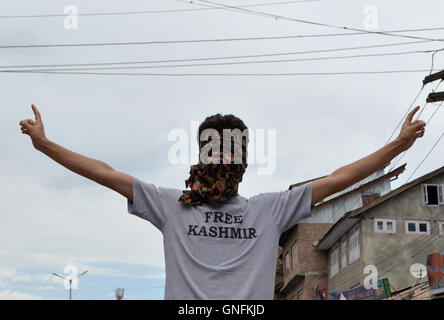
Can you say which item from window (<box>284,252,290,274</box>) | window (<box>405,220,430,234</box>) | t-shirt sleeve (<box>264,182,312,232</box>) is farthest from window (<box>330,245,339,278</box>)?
t-shirt sleeve (<box>264,182,312,232</box>)

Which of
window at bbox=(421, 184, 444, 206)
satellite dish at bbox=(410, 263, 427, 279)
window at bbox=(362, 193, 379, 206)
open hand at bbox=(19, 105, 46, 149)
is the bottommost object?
open hand at bbox=(19, 105, 46, 149)

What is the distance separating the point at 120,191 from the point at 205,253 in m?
0.50

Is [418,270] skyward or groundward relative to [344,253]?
groundward

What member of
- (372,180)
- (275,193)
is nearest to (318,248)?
(372,180)

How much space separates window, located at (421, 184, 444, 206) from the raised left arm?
33212 mm

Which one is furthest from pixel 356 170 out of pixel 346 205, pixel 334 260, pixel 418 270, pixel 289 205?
pixel 346 205

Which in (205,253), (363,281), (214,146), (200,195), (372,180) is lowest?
(205,253)

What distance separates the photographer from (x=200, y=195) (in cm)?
291

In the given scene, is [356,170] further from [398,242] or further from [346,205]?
[346,205]

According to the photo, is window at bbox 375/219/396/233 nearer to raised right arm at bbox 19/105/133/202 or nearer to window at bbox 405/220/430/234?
window at bbox 405/220/430/234

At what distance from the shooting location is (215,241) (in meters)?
2.86

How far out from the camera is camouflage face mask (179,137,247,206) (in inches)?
115

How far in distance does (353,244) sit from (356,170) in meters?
33.2
